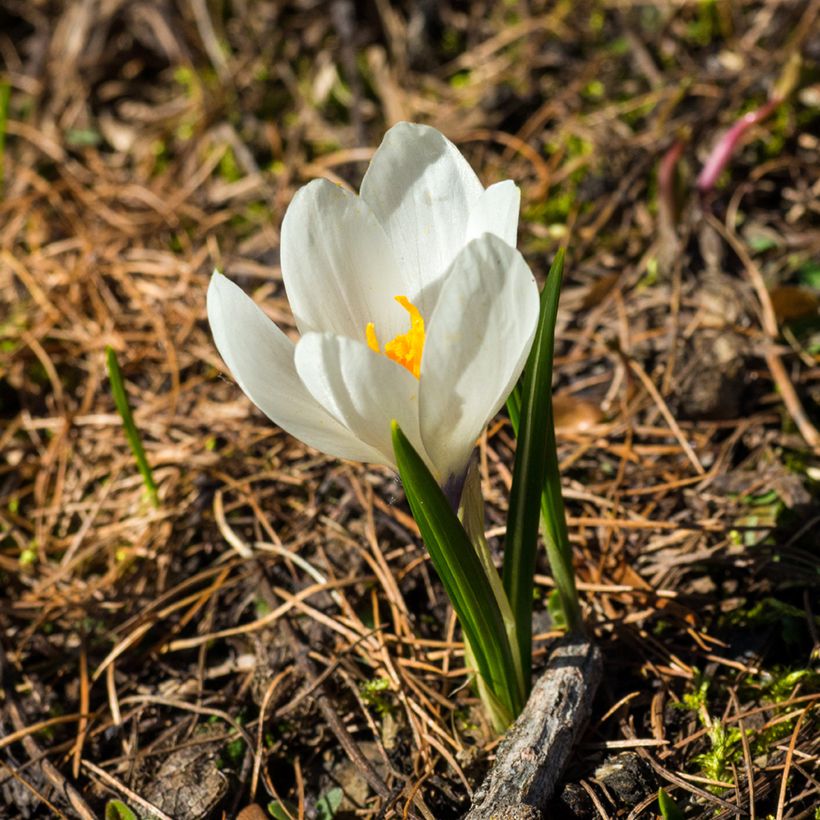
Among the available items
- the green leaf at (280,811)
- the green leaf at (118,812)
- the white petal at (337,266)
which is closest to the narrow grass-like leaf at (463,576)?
the white petal at (337,266)

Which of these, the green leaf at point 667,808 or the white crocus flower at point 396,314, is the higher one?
the white crocus flower at point 396,314

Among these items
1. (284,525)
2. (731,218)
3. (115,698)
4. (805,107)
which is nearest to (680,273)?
(731,218)

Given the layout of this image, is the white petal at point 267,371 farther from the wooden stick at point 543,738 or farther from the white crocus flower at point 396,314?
Result: the wooden stick at point 543,738

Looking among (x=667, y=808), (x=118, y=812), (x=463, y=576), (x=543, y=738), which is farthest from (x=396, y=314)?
(x=118, y=812)

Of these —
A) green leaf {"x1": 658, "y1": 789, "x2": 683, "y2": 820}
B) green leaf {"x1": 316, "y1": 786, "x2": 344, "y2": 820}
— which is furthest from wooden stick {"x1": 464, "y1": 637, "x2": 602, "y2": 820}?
green leaf {"x1": 316, "y1": 786, "x2": 344, "y2": 820}

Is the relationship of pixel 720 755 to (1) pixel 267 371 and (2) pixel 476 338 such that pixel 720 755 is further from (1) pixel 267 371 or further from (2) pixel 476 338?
(1) pixel 267 371

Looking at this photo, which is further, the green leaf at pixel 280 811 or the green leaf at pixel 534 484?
the green leaf at pixel 280 811
